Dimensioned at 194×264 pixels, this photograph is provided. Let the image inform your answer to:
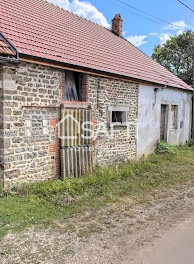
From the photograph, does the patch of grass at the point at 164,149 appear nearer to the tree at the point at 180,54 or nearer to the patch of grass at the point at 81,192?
the patch of grass at the point at 81,192

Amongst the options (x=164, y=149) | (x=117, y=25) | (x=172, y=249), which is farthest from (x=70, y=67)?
(x=117, y=25)

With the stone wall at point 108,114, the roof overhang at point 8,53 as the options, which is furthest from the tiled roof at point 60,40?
the stone wall at point 108,114

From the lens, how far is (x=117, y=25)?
14023 millimetres

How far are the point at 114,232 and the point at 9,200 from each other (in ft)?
7.58

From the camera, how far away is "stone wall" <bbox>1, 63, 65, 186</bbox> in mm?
5309

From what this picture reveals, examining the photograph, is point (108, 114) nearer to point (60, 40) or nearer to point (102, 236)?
point (60, 40)

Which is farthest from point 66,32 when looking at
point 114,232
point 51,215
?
point 114,232

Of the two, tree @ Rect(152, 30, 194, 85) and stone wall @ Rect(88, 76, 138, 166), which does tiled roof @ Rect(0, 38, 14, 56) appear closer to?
stone wall @ Rect(88, 76, 138, 166)

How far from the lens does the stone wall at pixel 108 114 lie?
24.8 ft

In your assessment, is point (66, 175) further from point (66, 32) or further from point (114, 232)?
point (66, 32)

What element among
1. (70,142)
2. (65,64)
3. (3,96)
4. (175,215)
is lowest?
(175,215)

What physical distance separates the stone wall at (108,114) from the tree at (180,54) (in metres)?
13.8

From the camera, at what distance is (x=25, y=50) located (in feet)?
17.9

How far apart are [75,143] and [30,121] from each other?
63.1 inches
